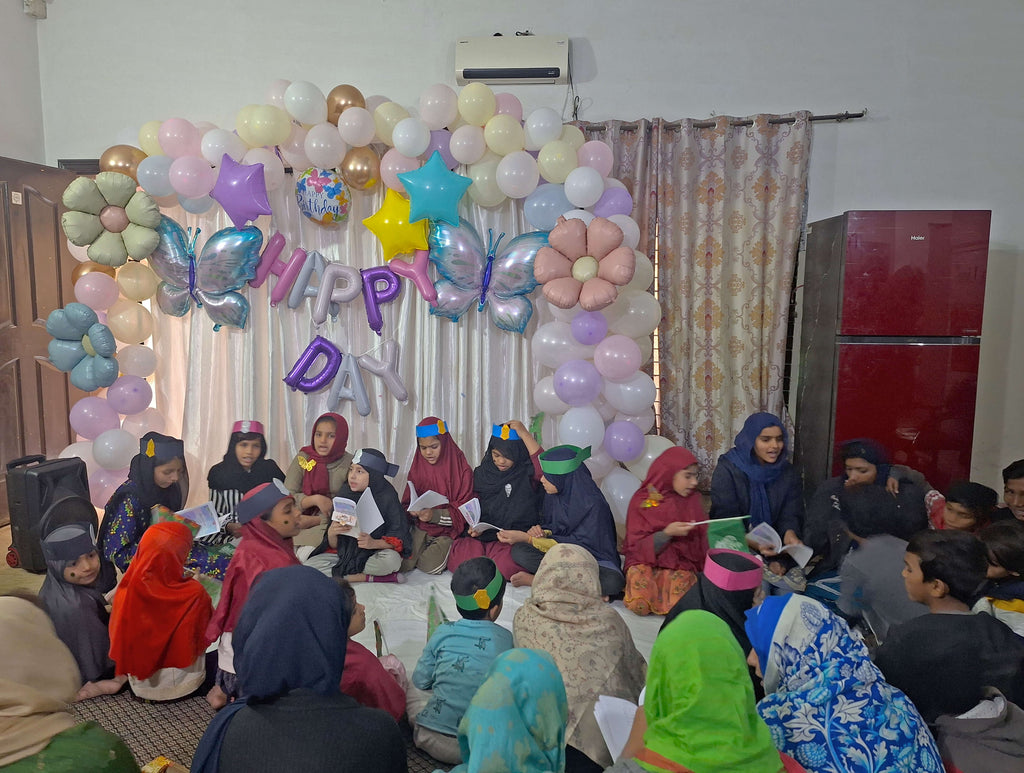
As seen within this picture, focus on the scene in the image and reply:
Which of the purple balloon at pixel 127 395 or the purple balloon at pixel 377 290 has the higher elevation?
the purple balloon at pixel 377 290

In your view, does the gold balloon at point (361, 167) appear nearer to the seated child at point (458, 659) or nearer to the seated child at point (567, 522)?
the seated child at point (567, 522)

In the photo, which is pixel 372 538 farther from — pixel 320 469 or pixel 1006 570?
pixel 1006 570

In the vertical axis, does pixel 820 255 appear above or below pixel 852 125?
below

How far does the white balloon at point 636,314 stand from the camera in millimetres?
4160

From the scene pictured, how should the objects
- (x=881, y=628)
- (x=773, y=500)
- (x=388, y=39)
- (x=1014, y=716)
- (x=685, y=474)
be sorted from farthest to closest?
1. (x=388, y=39)
2. (x=773, y=500)
3. (x=685, y=474)
4. (x=881, y=628)
5. (x=1014, y=716)

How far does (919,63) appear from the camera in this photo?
4609mm

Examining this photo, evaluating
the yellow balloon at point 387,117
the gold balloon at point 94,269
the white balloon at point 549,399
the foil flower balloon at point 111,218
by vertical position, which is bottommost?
the white balloon at point 549,399

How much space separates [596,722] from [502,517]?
1839mm

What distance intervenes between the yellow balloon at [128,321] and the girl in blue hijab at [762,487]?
3.68 m

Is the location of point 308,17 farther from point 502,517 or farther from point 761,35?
point 502,517

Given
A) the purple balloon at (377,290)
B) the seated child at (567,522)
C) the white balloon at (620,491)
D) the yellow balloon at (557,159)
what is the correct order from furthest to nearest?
the purple balloon at (377,290) < the yellow balloon at (557,159) < the white balloon at (620,491) < the seated child at (567,522)

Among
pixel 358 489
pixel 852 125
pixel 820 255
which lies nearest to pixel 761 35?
pixel 852 125

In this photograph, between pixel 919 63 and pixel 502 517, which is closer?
pixel 502 517

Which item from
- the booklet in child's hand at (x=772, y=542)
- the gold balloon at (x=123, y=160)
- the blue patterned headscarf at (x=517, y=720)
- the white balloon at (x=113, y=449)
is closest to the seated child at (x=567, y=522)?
the booklet in child's hand at (x=772, y=542)
